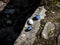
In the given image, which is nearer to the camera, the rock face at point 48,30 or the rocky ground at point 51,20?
the rocky ground at point 51,20

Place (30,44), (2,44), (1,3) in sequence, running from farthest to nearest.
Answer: (1,3) → (2,44) → (30,44)

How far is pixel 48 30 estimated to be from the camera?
4.55 meters

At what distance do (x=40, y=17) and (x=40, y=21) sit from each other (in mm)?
96

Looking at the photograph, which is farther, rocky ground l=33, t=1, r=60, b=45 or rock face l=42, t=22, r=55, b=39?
rock face l=42, t=22, r=55, b=39

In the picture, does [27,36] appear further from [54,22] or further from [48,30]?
[54,22]

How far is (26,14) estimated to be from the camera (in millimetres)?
5062

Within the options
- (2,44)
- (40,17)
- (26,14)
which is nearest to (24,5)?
(26,14)

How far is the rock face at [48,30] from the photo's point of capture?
448 cm

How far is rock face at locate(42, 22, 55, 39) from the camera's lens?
14.7 feet

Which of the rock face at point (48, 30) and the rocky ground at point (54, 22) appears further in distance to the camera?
the rock face at point (48, 30)

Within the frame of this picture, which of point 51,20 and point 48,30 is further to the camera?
point 51,20

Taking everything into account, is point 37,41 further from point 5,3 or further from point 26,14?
point 5,3

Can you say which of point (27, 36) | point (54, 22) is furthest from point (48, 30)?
point (27, 36)

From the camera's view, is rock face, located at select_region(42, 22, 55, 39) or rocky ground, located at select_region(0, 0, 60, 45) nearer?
rocky ground, located at select_region(0, 0, 60, 45)
